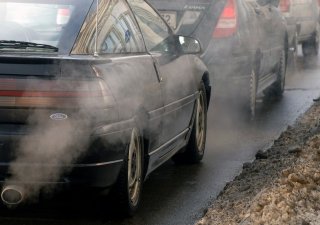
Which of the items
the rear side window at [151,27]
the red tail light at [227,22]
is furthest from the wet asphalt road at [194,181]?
the rear side window at [151,27]

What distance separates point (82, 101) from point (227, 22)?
16.2 feet

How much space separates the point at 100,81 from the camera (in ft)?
17.4

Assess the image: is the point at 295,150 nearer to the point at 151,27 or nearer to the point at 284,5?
the point at 151,27

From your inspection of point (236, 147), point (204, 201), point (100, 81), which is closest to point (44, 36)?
point (100, 81)

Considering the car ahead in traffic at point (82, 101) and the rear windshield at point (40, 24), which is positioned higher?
the rear windshield at point (40, 24)

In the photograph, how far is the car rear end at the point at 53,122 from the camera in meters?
5.16

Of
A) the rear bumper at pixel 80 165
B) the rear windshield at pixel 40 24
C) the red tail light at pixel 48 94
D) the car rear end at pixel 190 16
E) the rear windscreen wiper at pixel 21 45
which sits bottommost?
the rear bumper at pixel 80 165

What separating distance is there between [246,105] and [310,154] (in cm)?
381

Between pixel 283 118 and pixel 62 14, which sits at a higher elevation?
pixel 62 14

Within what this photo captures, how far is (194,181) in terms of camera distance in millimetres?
7148

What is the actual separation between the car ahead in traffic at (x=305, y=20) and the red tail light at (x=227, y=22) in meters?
7.03

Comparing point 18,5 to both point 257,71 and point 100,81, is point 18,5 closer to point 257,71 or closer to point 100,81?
point 100,81

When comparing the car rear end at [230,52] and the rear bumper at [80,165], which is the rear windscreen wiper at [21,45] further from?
the car rear end at [230,52]

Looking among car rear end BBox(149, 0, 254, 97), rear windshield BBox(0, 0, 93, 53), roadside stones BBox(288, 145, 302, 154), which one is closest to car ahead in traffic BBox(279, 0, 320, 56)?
car rear end BBox(149, 0, 254, 97)
